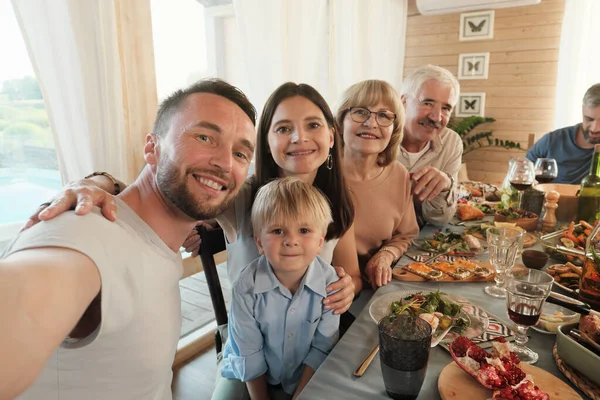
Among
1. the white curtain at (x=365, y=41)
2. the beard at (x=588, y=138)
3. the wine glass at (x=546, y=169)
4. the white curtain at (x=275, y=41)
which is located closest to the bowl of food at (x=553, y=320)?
the wine glass at (x=546, y=169)

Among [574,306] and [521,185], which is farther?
[521,185]

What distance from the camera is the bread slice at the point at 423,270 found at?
1.35m

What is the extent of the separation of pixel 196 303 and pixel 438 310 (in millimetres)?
2404

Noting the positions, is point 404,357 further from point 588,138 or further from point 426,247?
point 588,138

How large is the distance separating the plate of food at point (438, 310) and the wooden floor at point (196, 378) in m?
1.47

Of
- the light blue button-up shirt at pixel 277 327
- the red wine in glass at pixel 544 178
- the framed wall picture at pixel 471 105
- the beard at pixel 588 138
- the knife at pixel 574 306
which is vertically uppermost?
the framed wall picture at pixel 471 105

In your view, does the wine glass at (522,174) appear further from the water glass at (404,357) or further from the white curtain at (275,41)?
the white curtain at (275,41)

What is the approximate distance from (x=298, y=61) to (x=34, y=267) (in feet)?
9.90

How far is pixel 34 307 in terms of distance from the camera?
20.6 inches

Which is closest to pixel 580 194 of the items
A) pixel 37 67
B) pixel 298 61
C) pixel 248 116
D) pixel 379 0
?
pixel 248 116

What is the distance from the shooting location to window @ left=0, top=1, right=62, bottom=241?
1.57m

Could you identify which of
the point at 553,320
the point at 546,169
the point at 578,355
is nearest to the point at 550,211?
the point at 546,169

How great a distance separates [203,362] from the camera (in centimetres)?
242

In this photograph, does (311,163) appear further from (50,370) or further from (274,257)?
(50,370)
